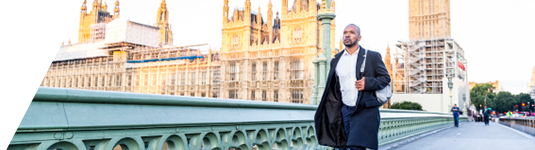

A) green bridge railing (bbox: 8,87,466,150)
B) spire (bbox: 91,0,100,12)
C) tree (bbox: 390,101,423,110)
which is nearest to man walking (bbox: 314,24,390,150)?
green bridge railing (bbox: 8,87,466,150)

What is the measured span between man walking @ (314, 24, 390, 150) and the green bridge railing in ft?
2.49

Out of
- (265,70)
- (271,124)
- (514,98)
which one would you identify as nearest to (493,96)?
(514,98)

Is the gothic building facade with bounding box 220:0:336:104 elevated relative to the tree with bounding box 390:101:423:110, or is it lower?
elevated

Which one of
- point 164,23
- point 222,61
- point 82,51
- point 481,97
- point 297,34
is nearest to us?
point 297,34

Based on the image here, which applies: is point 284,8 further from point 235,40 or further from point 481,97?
point 481,97

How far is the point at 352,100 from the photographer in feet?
9.45

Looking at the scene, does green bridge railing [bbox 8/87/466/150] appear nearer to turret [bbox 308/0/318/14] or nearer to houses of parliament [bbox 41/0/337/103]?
houses of parliament [bbox 41/0/337/103]

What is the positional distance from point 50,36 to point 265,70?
3676 cm

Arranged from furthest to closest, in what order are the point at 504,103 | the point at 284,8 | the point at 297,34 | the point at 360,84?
the point at 504,103 → the point at 284,8 → the point at 297,34 → the point at 360,84

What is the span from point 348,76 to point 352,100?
0.21 m

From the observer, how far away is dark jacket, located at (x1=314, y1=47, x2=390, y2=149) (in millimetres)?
2746

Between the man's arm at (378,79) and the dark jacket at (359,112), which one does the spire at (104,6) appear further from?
the man's arm at (378,79)

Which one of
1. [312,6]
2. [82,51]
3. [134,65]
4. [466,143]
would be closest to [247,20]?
[312,6]

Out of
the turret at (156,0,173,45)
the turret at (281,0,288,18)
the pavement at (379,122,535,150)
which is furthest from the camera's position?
the turret at (156,0,173,45)
